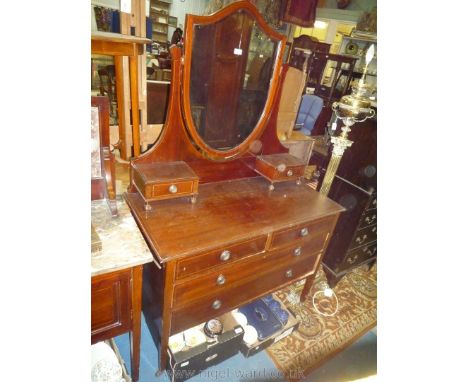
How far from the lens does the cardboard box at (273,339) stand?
198 centimetres

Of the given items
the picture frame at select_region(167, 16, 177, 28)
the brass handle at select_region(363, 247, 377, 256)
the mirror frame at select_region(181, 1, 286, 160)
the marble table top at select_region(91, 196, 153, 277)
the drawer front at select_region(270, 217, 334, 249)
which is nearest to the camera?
the marble table top at select_region(91, 196, 153, 277)

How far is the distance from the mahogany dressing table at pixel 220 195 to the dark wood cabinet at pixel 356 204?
0.51 m

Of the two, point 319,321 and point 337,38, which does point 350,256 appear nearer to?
point 319,321

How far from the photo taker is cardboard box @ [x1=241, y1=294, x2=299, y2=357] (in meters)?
1.98

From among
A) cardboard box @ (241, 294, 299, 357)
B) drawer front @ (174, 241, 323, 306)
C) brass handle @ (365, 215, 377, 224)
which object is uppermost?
brass handle @ (365, 215, 377, 224)

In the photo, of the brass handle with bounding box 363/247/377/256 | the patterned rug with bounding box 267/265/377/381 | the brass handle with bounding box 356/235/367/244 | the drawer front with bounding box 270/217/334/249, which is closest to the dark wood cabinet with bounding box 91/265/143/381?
the drawer front with bounding box 270/217/334/249

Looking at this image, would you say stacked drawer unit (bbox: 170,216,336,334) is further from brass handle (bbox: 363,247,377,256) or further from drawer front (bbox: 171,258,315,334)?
brass handle (bbox: 363,247,377,256)

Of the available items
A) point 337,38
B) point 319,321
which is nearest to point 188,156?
point 319,321

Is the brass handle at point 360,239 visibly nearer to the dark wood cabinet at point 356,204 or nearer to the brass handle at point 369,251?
Answer: the dark wood cabinet at point 356,204

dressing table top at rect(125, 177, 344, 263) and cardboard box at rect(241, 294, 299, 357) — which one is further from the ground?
dressing table top at rect(125, 177, 344, 263)

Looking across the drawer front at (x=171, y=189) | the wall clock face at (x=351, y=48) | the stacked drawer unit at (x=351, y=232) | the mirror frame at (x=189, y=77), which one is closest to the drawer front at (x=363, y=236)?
the stacked drawer unit at (x=351, y=232)

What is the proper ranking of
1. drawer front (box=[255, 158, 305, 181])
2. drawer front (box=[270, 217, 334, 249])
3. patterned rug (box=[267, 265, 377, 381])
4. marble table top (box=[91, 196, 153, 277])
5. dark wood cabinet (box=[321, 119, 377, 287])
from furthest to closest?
dark wood cabinet (box=[321, 119, 377, 287]) < patterned rug (box=[267, 265, 377, 381]) < drawer front (box=[255, 158, 305, 181]) < drawer front (box=[270, 217, 334, 249]) < marble table top (box=[91, 196, 153, 277])

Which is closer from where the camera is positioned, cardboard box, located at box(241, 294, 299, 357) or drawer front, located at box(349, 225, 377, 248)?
cardboard box, located at box(241, 294, 299, 357)
